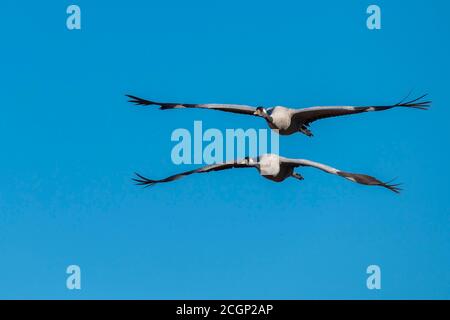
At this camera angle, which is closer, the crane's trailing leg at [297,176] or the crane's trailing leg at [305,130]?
the crane's trailing leg at [305,130]

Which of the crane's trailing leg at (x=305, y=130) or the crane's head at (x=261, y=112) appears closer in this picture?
the crane's head at (x=261, y=112)

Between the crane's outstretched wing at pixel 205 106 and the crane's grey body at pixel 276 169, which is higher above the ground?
the crane's outstretched wing at pixel 205 106

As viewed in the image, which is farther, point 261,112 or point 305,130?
point 305,130

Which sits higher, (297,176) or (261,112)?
(261,112)

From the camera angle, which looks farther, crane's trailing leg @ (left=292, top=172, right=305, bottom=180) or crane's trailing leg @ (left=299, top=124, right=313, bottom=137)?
crane's trailing leg @ (left=292, top=172, right=305, bottom=180)

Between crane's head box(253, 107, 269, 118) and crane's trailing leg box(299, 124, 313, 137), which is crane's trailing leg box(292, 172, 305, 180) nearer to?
crane's trailing leg box(299, 124, 313, 137)

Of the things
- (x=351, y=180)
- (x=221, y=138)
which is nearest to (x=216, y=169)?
(x=221, y=138)

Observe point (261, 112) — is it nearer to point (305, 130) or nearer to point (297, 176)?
point (305, 130)

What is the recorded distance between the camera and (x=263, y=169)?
3900 cm

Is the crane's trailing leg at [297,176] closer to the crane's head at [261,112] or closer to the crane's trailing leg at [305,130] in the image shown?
the crane's trailing leg at [305,130]
